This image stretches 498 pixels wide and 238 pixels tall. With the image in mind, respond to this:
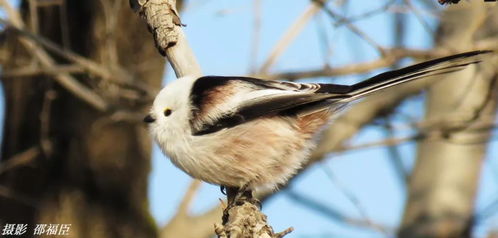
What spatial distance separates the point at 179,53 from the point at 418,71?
112 centimetres

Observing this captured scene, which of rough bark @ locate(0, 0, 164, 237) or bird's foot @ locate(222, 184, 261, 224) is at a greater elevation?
rough bark @ locate(0, 0, 164, 237)

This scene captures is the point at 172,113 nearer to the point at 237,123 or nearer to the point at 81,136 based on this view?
the point at 237,123

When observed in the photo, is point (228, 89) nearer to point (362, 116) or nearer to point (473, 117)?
point (473, 117)

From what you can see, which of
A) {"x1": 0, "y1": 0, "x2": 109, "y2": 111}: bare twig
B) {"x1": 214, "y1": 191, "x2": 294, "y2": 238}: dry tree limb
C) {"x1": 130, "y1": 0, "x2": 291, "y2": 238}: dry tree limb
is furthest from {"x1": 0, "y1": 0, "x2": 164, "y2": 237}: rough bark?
{"x1": 214, "y1": 191, "x2": 294, "y2": 238}: dry tree limb

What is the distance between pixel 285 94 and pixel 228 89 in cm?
27

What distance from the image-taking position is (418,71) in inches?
155

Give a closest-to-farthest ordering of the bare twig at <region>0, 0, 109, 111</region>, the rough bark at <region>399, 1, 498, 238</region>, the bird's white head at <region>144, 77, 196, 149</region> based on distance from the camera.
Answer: the bird's white head at <region>144, 77, 196, 149</region> < the bare twig at <region>0, 0, 109, 111</region> < the rough bark at <region>399, 1, 498, 238</region>

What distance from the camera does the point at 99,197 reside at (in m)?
6.81

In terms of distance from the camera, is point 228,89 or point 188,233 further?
point 188,233

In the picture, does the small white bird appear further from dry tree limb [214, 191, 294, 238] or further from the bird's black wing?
dry tree limb [214, 191, 294, 238]

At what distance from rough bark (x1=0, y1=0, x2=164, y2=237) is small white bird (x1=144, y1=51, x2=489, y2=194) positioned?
88.9 inches

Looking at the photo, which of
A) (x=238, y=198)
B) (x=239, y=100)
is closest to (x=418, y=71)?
(x=239, y=100)

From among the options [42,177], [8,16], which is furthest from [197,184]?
[8,16]

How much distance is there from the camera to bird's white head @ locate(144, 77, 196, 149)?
4164mm
